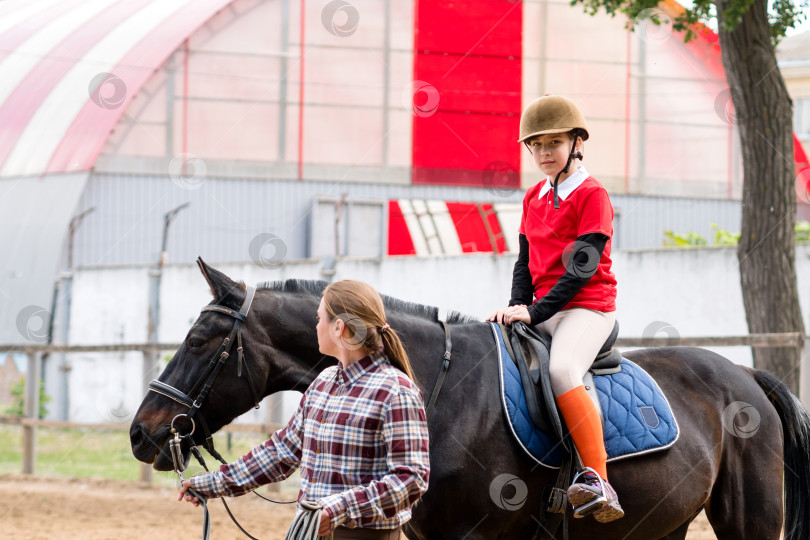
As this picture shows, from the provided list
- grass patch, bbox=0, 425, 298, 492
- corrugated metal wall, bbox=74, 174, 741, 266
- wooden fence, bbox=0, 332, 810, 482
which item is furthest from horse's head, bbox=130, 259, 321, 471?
corrugated metal wall, bbox=74, 174, 741, 266

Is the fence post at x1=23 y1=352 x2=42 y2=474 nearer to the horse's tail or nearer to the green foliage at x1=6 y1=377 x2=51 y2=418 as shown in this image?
the green foliage at x1=6 y1=377 x2=51 y2=418

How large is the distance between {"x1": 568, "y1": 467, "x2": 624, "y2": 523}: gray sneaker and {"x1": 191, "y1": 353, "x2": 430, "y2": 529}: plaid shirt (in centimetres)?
99

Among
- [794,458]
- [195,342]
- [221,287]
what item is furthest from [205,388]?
[794,458]

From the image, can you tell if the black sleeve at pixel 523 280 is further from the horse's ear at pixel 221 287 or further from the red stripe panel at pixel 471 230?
the red stripe panel at pixel 471 230

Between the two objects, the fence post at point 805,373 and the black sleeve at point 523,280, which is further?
the fence post at point 805,373

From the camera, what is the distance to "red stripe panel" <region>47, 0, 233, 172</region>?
1709 centimetres

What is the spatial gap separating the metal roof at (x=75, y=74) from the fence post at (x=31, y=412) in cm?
704

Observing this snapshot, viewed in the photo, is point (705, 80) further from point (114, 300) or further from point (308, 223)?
point (114, 300)

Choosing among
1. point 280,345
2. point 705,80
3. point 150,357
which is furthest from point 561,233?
point 705,80

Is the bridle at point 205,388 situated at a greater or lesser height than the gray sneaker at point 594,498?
greater

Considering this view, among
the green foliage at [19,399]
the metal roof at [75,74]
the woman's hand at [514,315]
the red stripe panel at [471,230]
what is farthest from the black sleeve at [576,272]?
the metal roof at [75,74]

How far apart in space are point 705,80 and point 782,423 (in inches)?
659

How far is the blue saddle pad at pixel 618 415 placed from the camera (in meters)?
3.49

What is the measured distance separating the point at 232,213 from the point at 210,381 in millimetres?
14800
